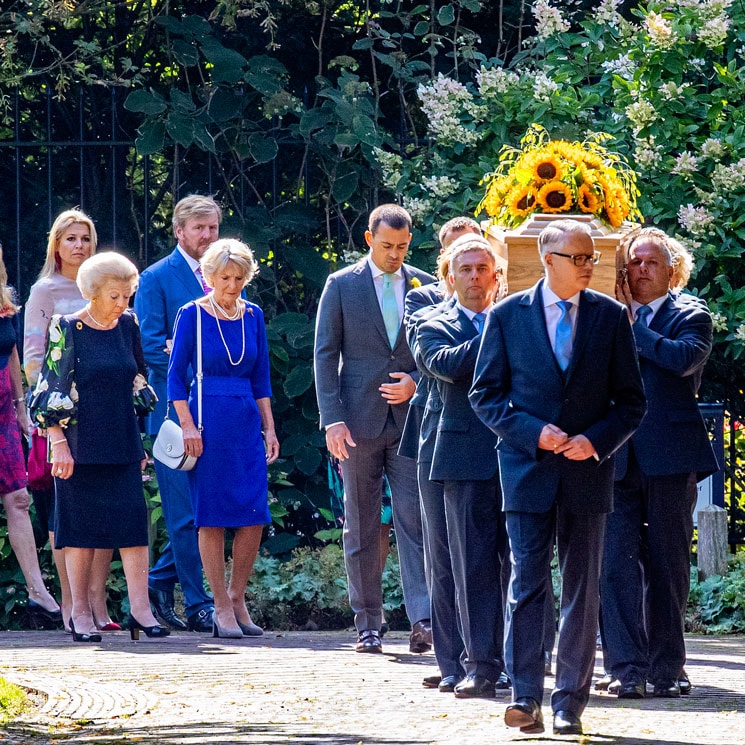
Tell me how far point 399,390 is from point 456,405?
1587mm

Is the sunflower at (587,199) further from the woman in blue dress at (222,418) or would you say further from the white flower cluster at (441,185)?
the white flower cluster at (441,185)

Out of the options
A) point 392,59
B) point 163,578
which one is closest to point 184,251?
point 163,578

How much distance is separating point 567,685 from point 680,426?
1.49 metres

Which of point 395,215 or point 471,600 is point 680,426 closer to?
A: point 471,600

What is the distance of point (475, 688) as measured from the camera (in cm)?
604

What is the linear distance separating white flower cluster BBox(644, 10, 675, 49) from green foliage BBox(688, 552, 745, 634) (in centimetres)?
329

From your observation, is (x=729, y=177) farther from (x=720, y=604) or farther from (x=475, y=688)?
(x=475, y=688)

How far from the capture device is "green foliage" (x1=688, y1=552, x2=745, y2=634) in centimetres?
919

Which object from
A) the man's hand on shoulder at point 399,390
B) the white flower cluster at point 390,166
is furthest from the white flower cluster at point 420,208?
the man's hand on shoulder at point 399,390

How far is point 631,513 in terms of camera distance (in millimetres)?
6445

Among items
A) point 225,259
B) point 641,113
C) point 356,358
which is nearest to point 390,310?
point 356,358

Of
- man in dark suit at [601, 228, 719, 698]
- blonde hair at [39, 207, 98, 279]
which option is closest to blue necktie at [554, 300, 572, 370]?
man in dark suit at [601, 228, 719, 698]

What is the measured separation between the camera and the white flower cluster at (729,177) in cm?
955

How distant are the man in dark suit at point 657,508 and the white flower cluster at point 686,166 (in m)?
3.25
